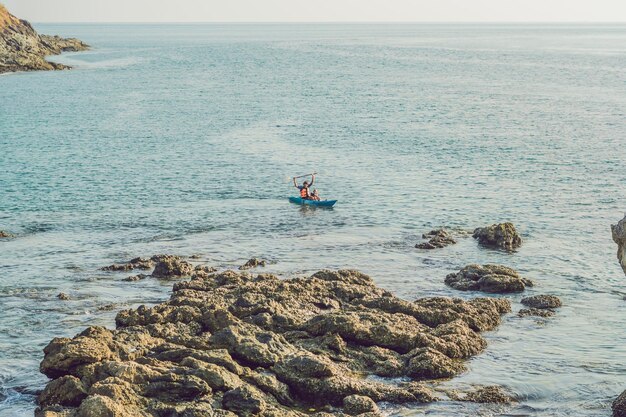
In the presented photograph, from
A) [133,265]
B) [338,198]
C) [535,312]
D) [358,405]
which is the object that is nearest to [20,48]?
[338,198]

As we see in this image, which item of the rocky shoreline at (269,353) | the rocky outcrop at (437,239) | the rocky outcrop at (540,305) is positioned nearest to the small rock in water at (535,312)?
the rocky outcrop at (540,305)

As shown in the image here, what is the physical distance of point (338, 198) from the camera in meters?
56.9

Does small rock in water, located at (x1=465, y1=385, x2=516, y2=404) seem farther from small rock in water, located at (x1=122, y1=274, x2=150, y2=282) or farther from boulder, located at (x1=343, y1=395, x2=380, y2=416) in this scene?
small rock in water, located at (x1=122, y1=274, x2=150, y2=282)

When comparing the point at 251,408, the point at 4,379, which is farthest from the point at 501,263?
the point at 4,379

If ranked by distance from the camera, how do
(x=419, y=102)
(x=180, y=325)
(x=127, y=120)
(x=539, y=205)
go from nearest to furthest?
(x=180, y=325) → (x=539, y=205) → (x=127, y=120) → (x=419, y=102)

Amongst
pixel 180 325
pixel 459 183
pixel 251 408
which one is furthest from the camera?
pixel 459 183

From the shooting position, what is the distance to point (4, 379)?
89.6 feet

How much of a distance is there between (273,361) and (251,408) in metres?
3.09

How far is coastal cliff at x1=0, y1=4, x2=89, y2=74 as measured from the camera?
150500 mm

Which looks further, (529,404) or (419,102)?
(419,102)

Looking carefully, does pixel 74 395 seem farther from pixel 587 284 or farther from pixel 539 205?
pixel 539 205

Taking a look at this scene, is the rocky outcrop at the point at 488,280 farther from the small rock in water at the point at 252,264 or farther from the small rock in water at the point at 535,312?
the small rock in water at the point at 252,264

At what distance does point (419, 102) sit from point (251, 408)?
9063 centimetres

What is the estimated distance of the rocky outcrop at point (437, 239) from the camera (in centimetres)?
4469
